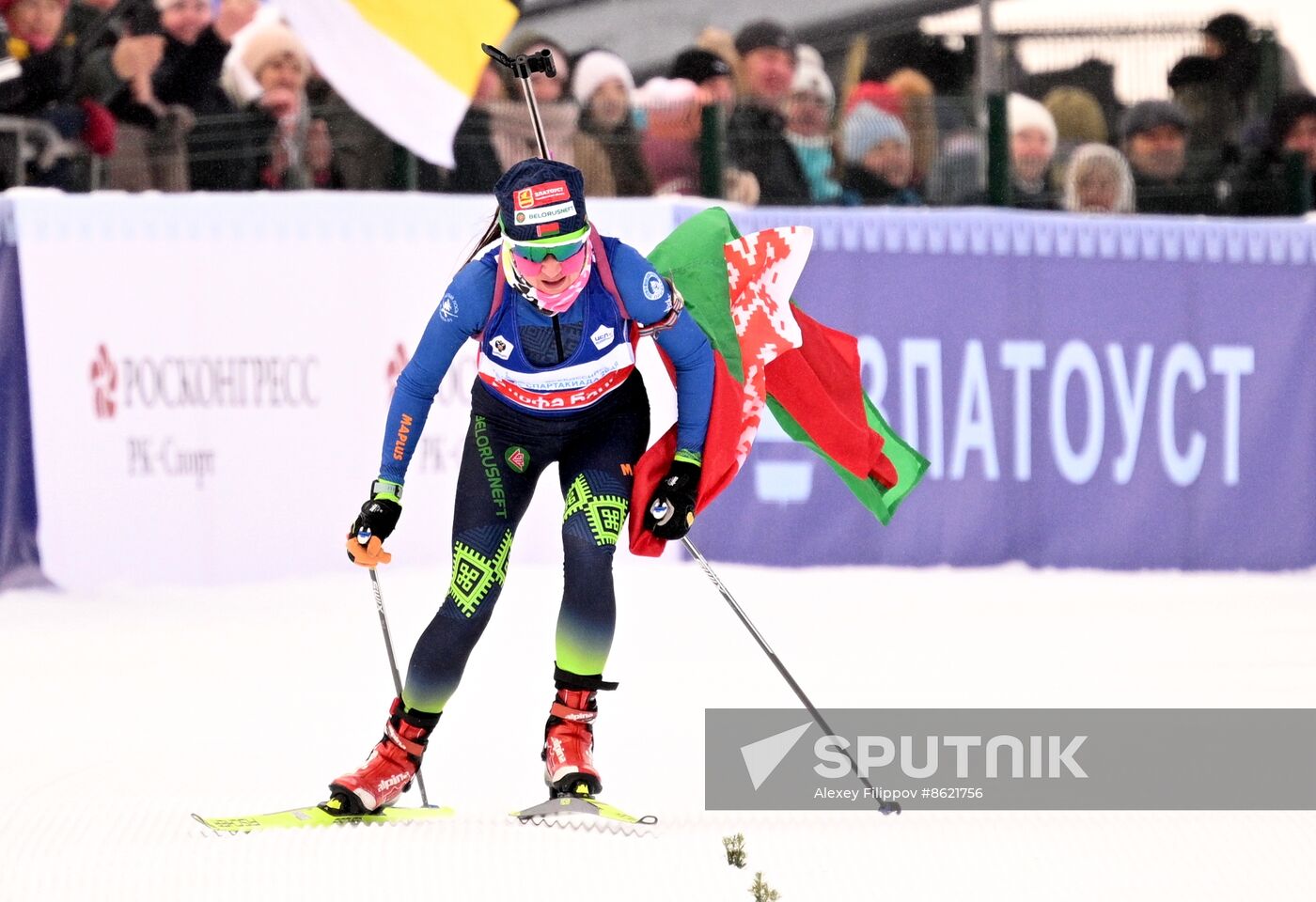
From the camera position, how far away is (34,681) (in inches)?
301

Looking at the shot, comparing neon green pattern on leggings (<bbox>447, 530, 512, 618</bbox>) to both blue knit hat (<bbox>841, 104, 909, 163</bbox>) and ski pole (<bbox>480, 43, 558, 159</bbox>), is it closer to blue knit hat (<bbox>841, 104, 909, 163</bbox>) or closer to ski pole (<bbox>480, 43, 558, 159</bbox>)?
ski pole (<bbox>480, 43, 558, 159</bbox>)

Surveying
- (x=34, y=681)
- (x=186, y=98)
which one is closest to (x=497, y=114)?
(x=186, y=98)

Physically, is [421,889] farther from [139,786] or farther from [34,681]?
[34,681]

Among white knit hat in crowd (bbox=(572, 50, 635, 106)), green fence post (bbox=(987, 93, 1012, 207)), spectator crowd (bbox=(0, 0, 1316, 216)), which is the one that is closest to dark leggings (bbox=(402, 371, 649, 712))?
spectator crowd (bbox=(0, 0, 1316, 216))

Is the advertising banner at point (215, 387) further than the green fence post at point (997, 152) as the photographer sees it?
No

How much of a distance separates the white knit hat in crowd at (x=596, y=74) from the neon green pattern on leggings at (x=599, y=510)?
5014mm

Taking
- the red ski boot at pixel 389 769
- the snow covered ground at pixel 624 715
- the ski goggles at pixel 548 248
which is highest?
the ski goggles at pixel 548 248

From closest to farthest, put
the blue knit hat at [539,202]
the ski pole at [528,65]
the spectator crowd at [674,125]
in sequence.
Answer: the blue knit hat at [539,202] → the ski pole at [528,65] → the spectator crowd at [674,125]

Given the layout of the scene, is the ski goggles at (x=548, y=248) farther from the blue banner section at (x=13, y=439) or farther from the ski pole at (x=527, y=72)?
the blue banner section at (x=13, y=439)

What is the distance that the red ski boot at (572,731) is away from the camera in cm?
525

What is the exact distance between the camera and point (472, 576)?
5219mm

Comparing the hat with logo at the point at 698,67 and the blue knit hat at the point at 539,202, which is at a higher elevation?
the hat with logo at the point at 698,67

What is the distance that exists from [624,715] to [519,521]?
1.69 m

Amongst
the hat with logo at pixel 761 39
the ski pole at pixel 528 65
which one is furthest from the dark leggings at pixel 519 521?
the hat with logo at pixel 761 39
